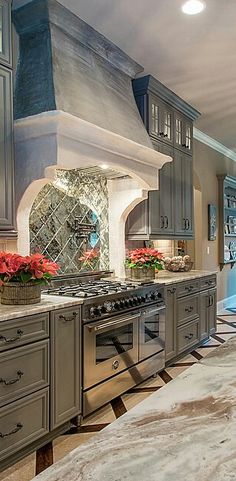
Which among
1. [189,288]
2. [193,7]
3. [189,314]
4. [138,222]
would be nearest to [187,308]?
[189,314]

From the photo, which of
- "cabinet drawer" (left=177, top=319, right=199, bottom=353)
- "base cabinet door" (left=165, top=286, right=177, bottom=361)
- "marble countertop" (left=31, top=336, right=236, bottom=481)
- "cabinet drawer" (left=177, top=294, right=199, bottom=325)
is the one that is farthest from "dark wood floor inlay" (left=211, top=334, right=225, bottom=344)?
"marble countertop" (left=31, top=336, right=236, bottom=481)

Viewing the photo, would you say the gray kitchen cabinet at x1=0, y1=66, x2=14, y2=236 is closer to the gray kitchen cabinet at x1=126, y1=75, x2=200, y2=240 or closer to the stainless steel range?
the stainless steel range

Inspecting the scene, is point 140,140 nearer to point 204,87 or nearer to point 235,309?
point 204,87

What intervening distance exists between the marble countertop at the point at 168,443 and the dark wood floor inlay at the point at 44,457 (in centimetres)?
163

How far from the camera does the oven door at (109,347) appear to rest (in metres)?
2.92

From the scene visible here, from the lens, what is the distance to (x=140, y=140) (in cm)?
387

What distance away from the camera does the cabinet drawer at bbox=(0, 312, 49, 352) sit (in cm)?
227

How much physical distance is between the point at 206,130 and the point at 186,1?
139 inches

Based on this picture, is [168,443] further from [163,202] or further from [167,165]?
[167,165]

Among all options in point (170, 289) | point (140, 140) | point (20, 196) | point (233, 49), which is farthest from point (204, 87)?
point (20, 196)

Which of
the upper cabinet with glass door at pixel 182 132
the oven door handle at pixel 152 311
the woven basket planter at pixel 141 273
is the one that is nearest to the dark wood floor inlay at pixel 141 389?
the oven door handle at pixel 152 311

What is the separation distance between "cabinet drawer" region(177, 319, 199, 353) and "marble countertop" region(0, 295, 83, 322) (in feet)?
6.18

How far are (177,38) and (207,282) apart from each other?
2825 mm

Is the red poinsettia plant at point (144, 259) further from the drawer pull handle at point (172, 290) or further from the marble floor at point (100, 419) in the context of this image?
the marble floor at point (100, 419)
